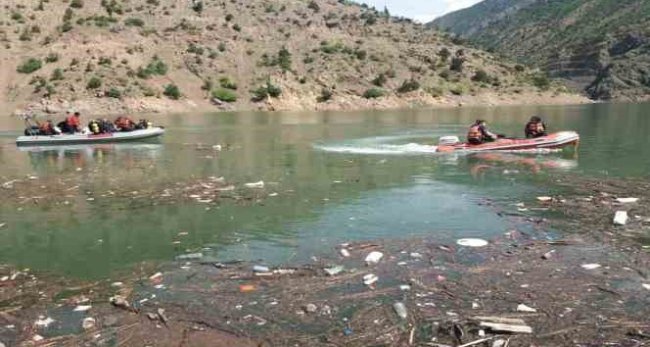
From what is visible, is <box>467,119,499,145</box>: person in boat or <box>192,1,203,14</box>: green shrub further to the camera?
<box>192,1,203,14</box>: green shrub

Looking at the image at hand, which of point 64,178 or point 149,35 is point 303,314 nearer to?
point 64,178

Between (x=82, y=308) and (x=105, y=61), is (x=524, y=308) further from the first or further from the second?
(x=105, y=61)

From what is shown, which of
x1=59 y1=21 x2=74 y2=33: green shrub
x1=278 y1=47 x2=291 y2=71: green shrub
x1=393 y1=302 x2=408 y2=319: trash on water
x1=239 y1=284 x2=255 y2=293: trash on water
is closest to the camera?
x1=393 y1=302 x2=408 y2=319: trash on water

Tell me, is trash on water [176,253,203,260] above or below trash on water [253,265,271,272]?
below

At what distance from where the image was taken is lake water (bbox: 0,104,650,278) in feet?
40.1

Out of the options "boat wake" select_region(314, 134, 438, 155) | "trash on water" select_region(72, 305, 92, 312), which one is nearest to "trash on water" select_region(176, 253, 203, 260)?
"trash on water" select_region(72, 305, 92, 312)

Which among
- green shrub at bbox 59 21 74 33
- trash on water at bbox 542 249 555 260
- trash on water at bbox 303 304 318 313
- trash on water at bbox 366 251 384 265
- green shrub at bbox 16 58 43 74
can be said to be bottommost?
trash on water at bbox 303 304 318 313

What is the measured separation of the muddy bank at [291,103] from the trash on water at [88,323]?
5640 cm

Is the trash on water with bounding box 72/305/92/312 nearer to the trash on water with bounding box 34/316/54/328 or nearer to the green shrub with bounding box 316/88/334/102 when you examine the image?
the trash on water with bounding box 34/316/54/328

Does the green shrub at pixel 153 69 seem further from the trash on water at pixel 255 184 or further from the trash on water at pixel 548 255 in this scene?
the trash on water at pixel 548 255

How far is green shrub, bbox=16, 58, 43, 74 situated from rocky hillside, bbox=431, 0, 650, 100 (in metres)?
68.0

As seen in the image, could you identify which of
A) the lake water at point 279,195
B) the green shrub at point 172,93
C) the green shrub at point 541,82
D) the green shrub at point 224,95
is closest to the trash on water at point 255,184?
the lake water at point 279,195

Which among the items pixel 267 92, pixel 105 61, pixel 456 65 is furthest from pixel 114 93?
pixel 456 65

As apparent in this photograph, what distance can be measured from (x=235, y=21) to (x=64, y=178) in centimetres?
6926
